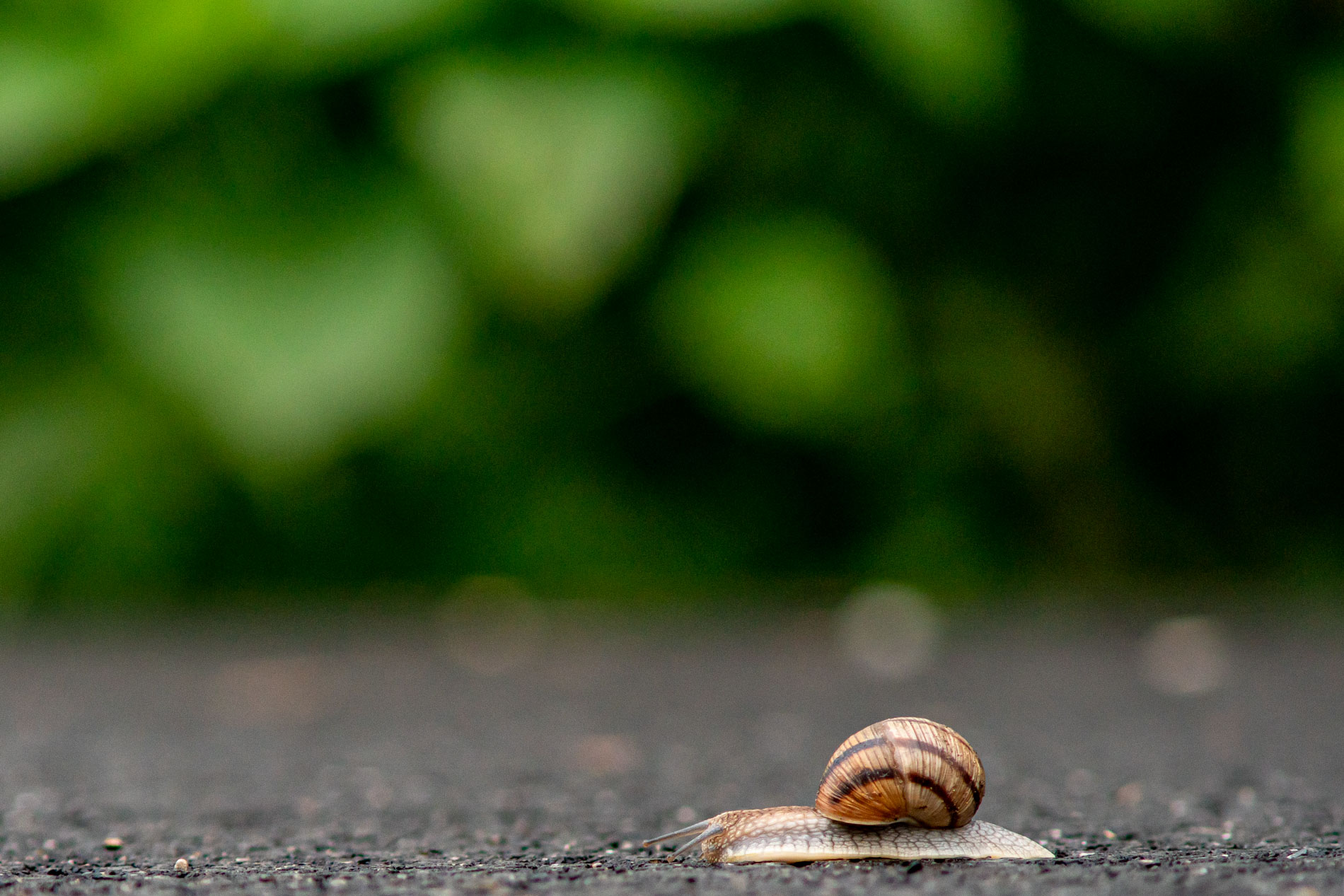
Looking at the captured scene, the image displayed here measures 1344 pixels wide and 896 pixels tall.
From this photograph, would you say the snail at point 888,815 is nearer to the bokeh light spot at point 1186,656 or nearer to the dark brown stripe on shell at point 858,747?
the dark brown stripe on shell at point 858,747

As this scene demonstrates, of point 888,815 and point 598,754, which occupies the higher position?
point 598,754

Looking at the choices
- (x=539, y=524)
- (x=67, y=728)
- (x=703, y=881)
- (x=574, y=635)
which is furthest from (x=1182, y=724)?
(x=539, y=524)

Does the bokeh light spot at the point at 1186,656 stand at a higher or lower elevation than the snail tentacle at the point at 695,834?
higher

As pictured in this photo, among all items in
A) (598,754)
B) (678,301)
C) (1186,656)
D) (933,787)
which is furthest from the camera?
(678,301)

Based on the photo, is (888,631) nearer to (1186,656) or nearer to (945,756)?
(1186,656)

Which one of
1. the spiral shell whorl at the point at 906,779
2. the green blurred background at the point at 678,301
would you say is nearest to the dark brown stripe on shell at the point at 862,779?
the spiral shell whorl at the point at 906,779

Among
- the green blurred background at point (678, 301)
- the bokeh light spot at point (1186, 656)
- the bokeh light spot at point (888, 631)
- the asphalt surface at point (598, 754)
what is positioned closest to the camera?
the asphalt surface at point (598, 754)

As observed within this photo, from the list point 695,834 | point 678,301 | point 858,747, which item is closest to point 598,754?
point 695,834
